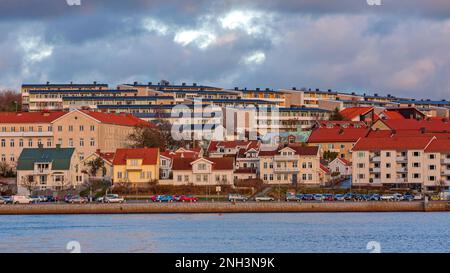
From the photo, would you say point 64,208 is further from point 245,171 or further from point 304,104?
point 304,104

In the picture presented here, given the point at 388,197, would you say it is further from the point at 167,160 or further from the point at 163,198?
the point at 167,160

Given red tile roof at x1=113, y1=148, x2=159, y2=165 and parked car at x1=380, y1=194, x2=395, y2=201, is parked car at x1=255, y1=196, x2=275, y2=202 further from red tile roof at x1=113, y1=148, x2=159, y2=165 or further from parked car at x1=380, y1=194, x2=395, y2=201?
red tile roof at x1=113, y1=148, x2=159, y2=165

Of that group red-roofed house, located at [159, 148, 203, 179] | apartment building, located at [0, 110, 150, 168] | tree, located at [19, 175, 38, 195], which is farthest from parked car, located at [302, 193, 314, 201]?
apartment building, located at [0, 110, 150, 168]

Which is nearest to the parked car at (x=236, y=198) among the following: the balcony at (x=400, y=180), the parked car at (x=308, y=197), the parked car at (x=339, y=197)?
the parked car at (x=308, y=197)

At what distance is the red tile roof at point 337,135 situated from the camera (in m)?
101

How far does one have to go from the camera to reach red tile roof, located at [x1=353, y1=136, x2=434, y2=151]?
82.8 metres

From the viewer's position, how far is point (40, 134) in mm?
95812

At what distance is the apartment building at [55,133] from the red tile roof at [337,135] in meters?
17.8

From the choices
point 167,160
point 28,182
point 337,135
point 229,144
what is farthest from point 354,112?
point 28,182

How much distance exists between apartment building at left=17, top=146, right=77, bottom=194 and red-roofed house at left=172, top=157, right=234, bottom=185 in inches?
322

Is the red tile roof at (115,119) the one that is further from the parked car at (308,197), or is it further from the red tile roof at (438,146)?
the red tile roof at (438,146)
